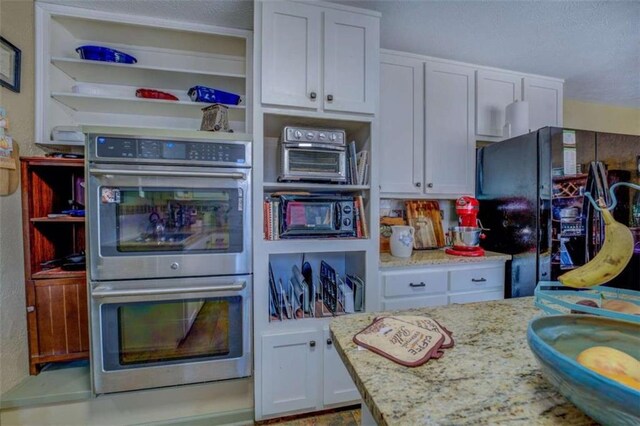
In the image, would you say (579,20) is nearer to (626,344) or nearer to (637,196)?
(637,196)

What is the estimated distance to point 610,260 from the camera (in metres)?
0.62

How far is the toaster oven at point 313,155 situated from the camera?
154 centimetres

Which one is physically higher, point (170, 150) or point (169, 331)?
point (170, 150)

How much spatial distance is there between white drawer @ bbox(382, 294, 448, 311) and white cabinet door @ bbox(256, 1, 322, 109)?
1276mm

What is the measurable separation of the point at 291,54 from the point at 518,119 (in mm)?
1816

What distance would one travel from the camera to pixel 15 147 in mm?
1433

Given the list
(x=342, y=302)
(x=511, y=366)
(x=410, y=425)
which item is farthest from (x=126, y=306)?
(x=511, y=366)

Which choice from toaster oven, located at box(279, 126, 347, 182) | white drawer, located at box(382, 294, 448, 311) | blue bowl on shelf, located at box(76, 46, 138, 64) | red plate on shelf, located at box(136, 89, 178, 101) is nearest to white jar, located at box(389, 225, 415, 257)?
white drawer, located at box(382, 294, 448, 311)

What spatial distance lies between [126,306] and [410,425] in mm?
1466

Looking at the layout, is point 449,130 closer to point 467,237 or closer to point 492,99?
point 492,99

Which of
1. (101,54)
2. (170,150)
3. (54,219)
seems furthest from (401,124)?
(54,219)

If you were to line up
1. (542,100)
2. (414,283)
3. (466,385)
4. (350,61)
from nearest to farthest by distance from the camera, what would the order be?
(466,385), (350,61), (414,283), (542,100)

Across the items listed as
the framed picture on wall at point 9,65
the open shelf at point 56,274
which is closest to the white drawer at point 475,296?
the open shelf at point 56,274

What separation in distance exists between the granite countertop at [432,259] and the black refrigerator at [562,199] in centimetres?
16
